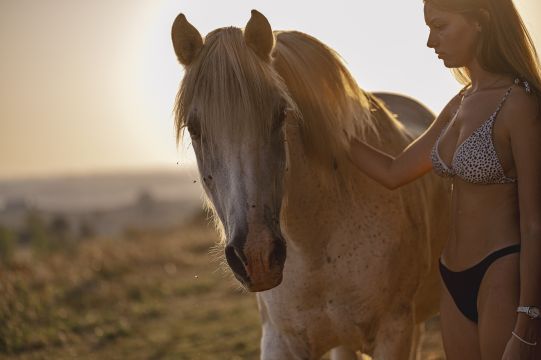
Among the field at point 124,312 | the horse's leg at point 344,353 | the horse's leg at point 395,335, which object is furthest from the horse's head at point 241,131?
the field at point 124,312

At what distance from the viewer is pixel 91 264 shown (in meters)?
11.6

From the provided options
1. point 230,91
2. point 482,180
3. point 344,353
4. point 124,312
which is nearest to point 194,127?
point 230,91

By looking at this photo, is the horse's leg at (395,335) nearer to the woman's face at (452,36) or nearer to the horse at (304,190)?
the horse at (304,190)

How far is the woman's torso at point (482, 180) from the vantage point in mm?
2424

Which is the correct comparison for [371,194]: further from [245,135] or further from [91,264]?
[91,264]

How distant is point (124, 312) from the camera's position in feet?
28.6

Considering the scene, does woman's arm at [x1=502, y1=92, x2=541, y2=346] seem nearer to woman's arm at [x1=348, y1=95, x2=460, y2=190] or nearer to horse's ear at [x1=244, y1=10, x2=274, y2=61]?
woman's arm at [x1=348, y1=95, x2=460, y2=190]

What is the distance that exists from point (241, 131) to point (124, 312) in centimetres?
647

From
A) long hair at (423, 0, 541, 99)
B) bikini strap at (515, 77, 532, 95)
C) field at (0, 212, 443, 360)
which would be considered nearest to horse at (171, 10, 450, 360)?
long hair at (423, 0, 541, 99)

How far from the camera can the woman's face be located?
2.59 meters

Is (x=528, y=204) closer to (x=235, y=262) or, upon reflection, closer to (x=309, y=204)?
(x=235, y=262)

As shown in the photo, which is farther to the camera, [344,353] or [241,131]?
[344,353]

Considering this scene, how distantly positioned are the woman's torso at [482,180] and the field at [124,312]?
2.42 metres

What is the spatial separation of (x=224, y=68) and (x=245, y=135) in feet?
0.94
